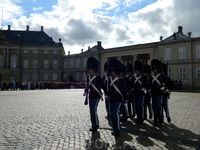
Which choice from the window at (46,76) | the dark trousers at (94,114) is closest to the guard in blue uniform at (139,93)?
the dark trousers at (94,114)

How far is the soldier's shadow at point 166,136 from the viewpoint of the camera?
16.3 ft

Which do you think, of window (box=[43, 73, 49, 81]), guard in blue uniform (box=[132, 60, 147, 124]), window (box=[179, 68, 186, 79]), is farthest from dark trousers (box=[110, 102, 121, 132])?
window (box=[43, 73, 49, 81])

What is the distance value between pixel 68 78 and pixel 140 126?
49436mm

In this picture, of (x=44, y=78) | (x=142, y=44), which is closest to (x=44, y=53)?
(x=44, y=78)

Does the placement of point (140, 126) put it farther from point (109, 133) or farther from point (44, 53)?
point (44, 53)

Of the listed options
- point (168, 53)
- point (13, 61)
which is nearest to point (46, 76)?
point (13, 61)

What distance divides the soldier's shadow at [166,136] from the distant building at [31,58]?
51.3 m

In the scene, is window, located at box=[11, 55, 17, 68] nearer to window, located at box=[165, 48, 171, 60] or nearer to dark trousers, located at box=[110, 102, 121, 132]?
window, located at box=[165, 48, 171, 60]

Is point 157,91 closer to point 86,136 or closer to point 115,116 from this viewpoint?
point 115,116

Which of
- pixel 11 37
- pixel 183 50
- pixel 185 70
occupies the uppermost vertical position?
pixel 11 37

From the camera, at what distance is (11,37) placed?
58906 mm

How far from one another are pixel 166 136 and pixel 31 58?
55.2 metres

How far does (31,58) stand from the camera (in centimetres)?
5672

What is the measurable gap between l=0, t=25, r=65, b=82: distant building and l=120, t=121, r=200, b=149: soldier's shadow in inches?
2021
